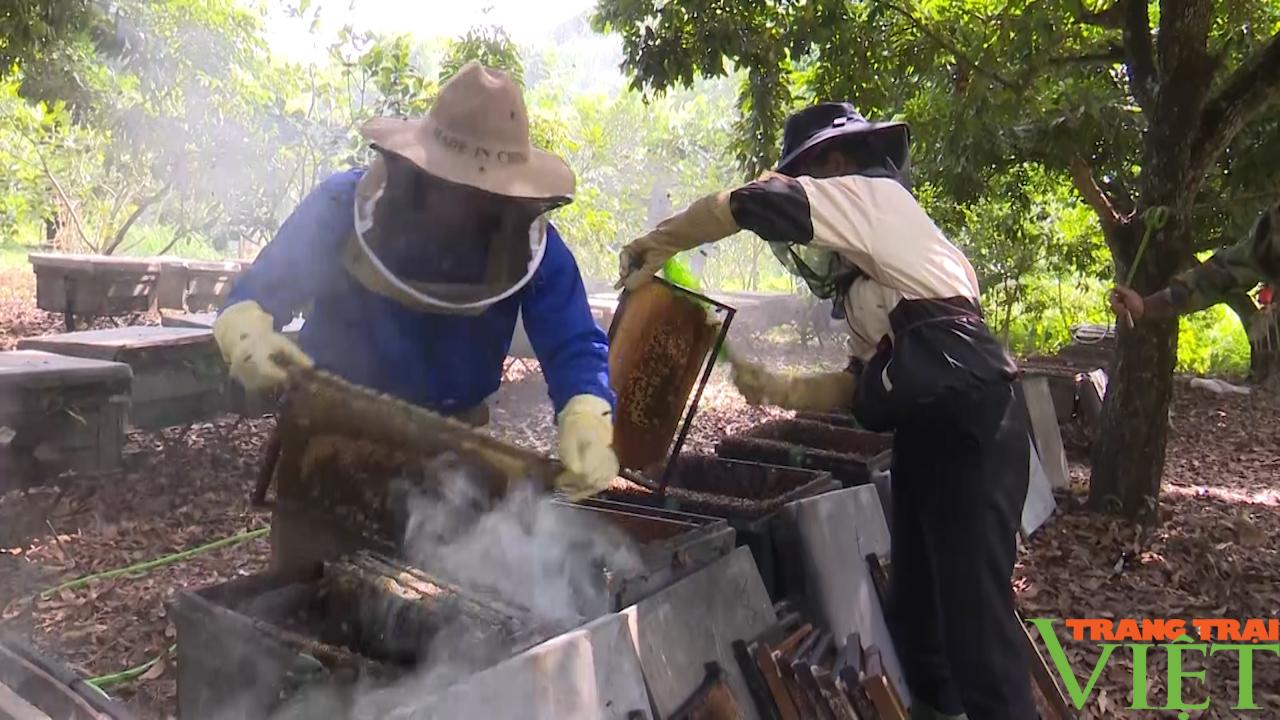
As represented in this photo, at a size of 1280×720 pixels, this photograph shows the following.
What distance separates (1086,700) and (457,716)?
2.92 meters

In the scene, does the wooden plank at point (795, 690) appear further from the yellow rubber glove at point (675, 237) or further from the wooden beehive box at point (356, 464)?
the yellow rubber glove at point (675, 237)

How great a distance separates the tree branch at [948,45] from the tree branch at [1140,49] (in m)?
0.67

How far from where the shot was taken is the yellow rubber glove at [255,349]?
2.15 metres

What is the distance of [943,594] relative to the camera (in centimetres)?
278

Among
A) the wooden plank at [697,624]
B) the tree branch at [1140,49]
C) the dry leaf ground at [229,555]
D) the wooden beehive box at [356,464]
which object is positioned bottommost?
the dry leaf ground at [229,555]

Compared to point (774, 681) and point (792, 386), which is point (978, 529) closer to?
point (774, 681)

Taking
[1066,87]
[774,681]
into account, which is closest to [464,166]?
[774,681]

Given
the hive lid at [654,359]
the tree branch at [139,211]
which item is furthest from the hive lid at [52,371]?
the tree branch at [139,211]

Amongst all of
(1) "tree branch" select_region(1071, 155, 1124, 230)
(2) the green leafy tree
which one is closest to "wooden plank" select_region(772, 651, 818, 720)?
(2) the green leafy tree

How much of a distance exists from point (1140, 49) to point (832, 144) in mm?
3247

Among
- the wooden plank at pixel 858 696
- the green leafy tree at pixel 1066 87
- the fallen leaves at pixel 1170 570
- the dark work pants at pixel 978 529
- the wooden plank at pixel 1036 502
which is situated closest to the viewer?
the dark work pants at pixel 978 529

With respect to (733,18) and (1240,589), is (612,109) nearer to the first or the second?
(733,18)

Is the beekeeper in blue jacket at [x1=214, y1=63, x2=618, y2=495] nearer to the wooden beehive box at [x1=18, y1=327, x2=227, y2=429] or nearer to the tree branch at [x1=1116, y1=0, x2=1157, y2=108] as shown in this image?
the wooden beehive box at [x1=18, y1=327, x2=227, y2=429]

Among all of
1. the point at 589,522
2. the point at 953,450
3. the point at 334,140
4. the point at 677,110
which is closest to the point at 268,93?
the point at 334,140
